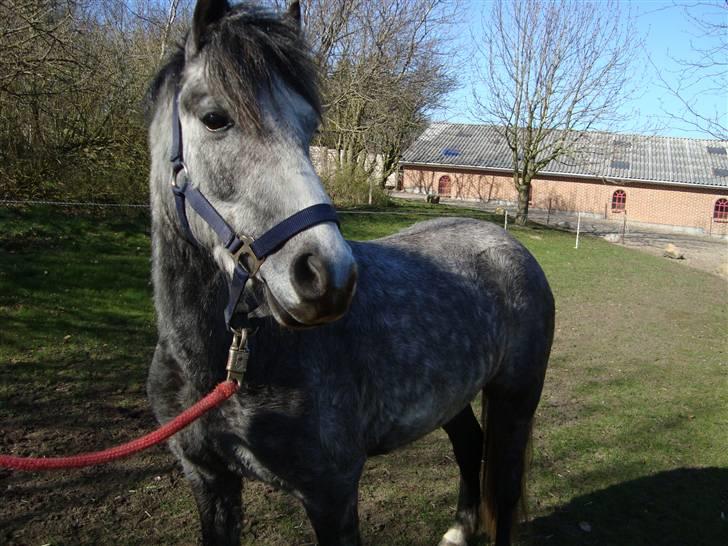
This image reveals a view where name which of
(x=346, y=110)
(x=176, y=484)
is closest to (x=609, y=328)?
(x=176, y=484)

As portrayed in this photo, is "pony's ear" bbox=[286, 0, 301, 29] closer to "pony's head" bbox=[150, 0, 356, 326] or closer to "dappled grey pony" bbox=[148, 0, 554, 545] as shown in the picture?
"dappled grey pony" bbox=[148, 0, 554, 545]

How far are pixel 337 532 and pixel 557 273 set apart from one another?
43.9 feet

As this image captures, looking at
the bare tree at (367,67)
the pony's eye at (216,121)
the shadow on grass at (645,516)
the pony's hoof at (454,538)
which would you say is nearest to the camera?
the pony's eye at (216,121)

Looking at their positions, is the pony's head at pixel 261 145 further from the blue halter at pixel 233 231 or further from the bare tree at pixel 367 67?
the bare tree at pixel 367 67

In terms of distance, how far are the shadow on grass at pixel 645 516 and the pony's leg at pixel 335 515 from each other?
6.89 feet

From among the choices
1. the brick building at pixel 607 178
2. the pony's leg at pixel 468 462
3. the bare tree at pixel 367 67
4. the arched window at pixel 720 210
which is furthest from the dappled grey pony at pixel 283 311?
the arched window at pixel 720 210

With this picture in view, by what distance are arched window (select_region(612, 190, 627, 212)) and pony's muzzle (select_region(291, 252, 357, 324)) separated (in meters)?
40.5

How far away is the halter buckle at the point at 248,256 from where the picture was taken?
1.55 metres

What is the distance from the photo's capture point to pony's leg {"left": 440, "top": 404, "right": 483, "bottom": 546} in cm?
355

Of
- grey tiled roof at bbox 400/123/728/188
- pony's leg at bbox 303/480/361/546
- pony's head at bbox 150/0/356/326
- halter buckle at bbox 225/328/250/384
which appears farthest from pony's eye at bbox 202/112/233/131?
grey tiled roof at bbox 400/123/728/188

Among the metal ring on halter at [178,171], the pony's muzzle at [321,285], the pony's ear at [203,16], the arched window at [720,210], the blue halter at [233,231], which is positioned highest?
the pony's ear at [203,16]

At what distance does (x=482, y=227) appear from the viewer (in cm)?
344

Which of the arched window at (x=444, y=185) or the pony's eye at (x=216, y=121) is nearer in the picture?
the pony's eye at (x=216, y=121)

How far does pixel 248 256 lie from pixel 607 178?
37.2m
